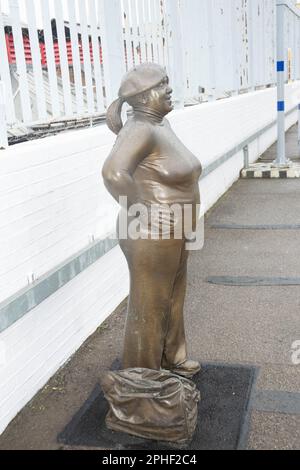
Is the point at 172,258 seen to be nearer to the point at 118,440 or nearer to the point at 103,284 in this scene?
the point at 118,440

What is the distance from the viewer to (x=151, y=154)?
8.61 feet

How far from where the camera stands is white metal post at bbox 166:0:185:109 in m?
6.17

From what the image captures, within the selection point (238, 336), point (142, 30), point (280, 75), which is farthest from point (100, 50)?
point (280, 75)

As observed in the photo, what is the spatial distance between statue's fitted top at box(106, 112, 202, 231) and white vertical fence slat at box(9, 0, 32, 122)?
1092mm

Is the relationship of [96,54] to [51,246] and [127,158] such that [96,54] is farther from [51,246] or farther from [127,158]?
[127,158]

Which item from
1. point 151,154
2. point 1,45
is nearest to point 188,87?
point 1,45

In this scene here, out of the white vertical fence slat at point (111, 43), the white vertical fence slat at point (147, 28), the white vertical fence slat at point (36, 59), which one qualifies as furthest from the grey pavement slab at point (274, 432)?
the white vertical fence slat at point (147, 28)

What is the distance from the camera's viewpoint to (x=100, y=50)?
4547 mm

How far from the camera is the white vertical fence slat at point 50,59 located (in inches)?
145

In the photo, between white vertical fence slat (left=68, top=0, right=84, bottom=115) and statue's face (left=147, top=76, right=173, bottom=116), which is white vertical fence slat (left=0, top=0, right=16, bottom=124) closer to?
white vertical fence slat (left=68, top=0, right=84, bottom=115)

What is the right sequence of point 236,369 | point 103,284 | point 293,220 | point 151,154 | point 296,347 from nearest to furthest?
point 151,154 < point 236,369 < point 296,347 < point 103,284 < point 293,220

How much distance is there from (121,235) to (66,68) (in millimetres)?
1775

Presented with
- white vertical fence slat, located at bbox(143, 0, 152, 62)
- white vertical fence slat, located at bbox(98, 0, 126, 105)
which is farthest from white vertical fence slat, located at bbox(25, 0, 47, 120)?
white vertical fence slat, located at bbox(143, 0, 152, 62)

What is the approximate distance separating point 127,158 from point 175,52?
428 centimetres
